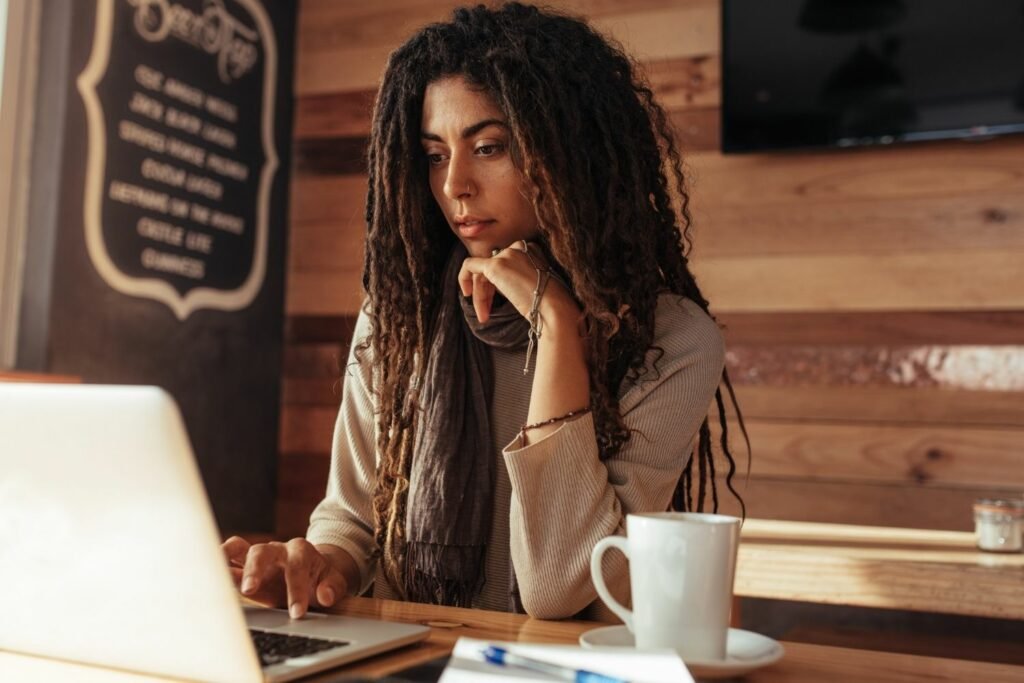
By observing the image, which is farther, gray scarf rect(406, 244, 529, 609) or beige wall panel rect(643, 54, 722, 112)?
beige wall panel rect(643, 54, 722, 112)

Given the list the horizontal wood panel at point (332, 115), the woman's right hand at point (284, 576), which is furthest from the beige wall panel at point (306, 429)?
the woman's right hand at point (284, 576)

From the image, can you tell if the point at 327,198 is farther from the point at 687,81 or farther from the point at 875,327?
the point at 875,327

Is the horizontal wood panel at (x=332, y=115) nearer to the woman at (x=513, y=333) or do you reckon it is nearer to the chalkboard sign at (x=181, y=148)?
the chalkboard sign at (x=181, y=148)

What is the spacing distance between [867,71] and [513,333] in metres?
1.46

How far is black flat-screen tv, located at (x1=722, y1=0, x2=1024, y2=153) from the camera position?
2.16m

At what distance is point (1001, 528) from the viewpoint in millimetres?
1755

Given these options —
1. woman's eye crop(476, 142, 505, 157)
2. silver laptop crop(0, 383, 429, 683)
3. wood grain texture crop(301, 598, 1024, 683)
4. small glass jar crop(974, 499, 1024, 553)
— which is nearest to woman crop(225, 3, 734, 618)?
woman's eye crop(476, 142, 505, 157)

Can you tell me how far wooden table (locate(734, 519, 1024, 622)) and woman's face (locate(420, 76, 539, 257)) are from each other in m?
0.84

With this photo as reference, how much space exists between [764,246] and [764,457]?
1.64 ft

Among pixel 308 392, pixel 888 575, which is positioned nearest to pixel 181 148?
pixel 308 392

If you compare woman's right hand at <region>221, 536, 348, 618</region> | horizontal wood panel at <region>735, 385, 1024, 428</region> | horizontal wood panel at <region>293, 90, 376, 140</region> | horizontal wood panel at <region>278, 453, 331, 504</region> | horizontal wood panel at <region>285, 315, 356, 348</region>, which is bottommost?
horizontal wood panel at <region>278, 453, 331, 504</region>

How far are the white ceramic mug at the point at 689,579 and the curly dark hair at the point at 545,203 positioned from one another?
1.38 feet

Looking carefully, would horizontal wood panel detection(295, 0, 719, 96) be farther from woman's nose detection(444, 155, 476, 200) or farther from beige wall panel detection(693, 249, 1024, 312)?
woman's nose detection(444, 155, 476, 200)

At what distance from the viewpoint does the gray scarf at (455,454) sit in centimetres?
113
